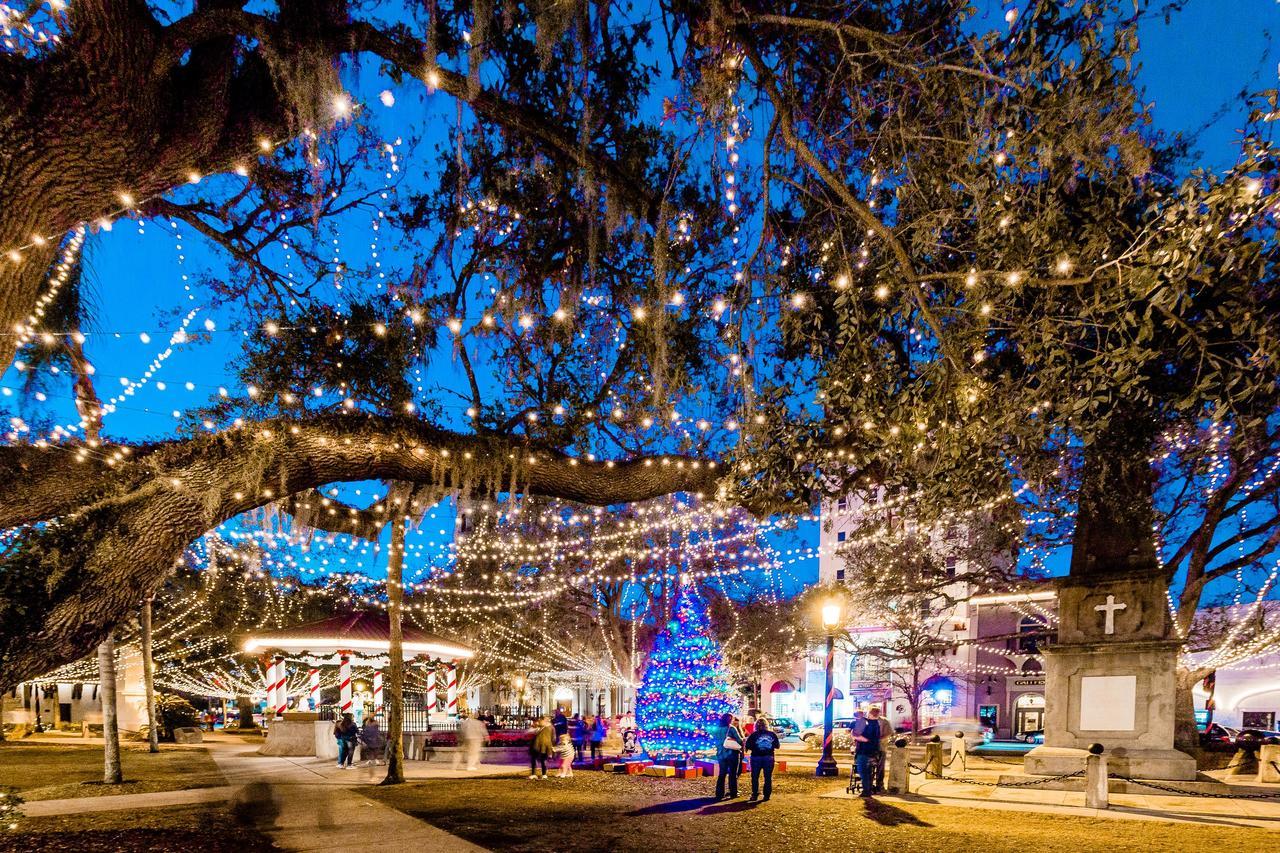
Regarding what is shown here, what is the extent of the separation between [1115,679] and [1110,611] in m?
1.11

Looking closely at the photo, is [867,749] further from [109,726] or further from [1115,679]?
[109,726]

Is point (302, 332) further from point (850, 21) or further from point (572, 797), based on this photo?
point (572, 797)

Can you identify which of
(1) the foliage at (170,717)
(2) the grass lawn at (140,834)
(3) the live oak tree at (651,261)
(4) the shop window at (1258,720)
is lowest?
(4) the shop window at (1258,720)

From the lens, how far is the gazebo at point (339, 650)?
20.1 m

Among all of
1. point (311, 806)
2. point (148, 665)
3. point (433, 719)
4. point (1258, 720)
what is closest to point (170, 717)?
point (433, 719)

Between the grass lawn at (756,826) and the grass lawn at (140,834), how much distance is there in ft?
7.83

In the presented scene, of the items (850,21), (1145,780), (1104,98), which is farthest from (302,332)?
(1145,780)

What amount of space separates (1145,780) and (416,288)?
13472 mm

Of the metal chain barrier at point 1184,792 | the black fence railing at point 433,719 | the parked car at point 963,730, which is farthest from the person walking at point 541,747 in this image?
the parked car at point 963,730

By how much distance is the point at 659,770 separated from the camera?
16531mm

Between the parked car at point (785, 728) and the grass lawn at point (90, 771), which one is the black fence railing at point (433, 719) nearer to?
the grass lawn at point (90, 771)

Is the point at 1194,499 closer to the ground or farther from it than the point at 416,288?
closer to the ground

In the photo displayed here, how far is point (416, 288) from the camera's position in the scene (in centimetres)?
973

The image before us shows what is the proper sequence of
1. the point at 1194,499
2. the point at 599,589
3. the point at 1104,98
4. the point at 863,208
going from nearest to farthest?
1. the point at 1104,98
2. the point at 863,208
3. the point at 1194,499
4. the point at 599,589
